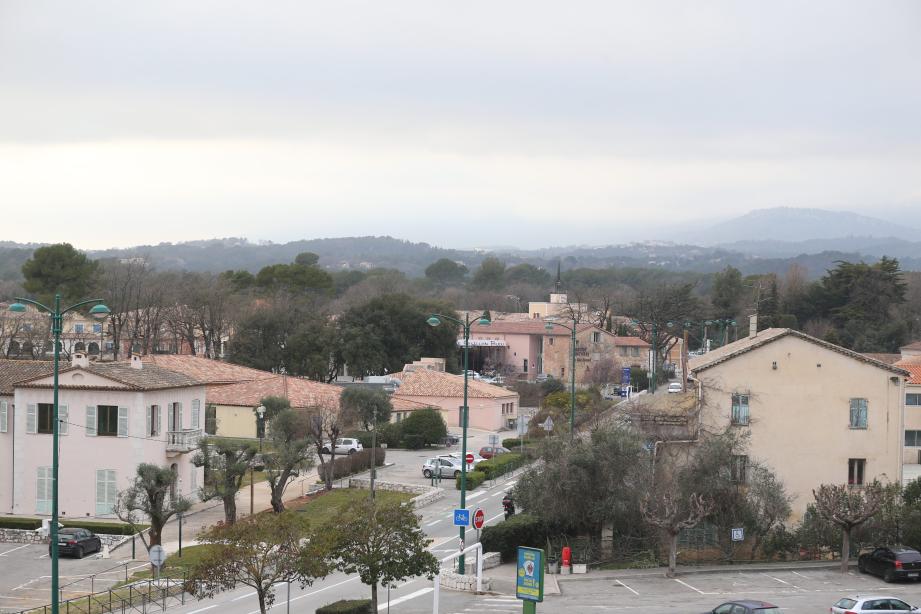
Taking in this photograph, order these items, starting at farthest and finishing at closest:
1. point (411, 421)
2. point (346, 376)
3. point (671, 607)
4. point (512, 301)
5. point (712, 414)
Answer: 1. point (512, 301)
2. point (346, 376)
3. point (411, 421)
4. point (712, 414)
5. point (671, 607)

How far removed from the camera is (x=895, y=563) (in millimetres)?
31141

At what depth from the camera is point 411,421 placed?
6450 centimetres

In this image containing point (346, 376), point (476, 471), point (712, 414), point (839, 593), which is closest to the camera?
point (839, 593)

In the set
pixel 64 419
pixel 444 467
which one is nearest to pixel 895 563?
pixel 444 467

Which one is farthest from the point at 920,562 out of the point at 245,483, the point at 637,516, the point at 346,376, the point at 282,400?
the point at 346,376

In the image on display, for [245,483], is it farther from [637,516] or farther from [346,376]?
[346,376]

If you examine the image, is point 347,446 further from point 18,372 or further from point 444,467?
point 18,372

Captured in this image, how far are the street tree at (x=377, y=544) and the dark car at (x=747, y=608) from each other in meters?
6.51

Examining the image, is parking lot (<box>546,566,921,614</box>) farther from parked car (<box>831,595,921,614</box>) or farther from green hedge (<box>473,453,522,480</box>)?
green hedge (<box>473,453,522,480</box>)

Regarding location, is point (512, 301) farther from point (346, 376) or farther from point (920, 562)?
point (920, 562)

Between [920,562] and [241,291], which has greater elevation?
[241,291]

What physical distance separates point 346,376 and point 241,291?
24.3 m

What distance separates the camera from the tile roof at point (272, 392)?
64438 millimetres

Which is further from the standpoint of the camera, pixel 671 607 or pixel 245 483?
pixel 245 483
